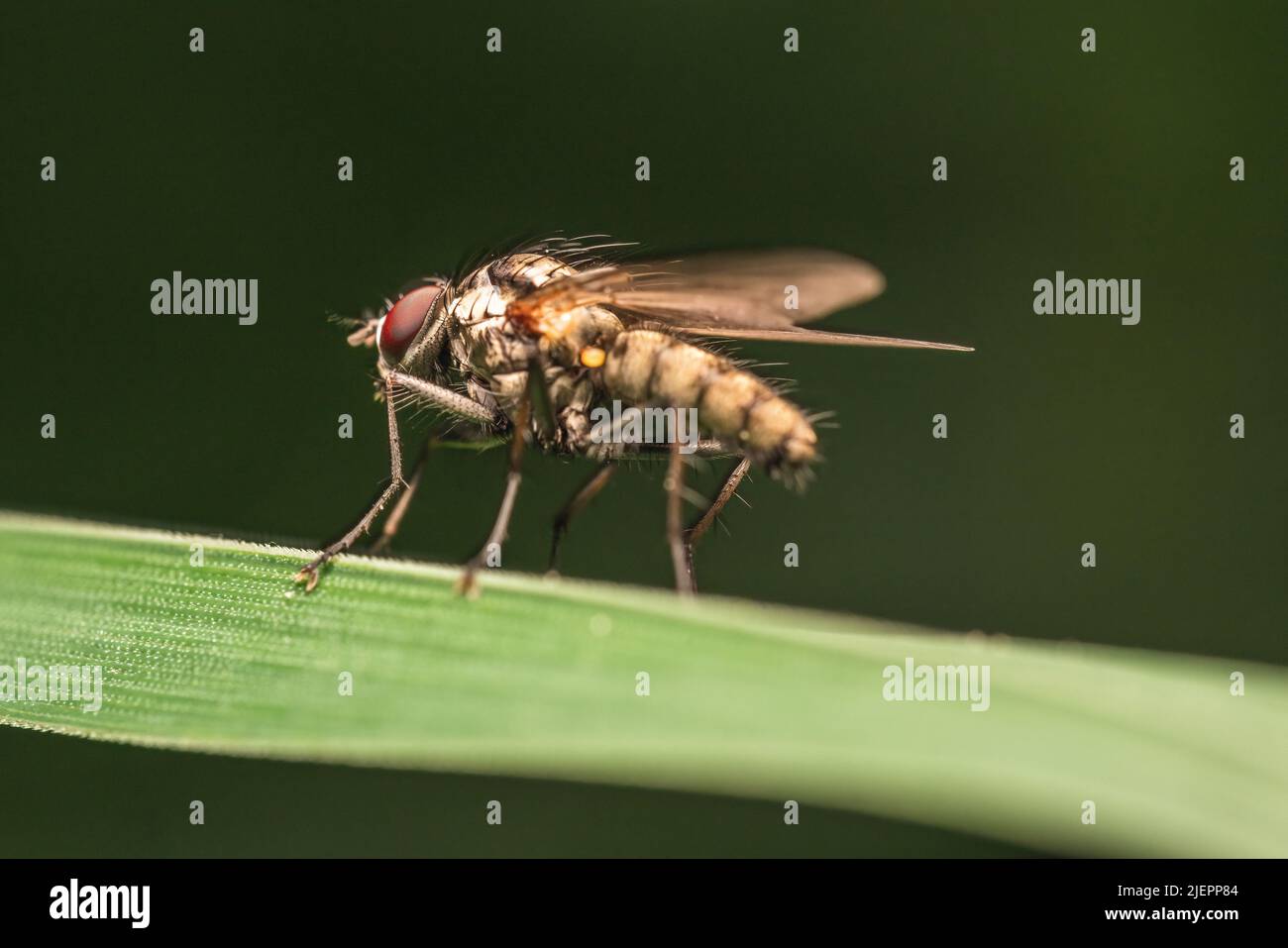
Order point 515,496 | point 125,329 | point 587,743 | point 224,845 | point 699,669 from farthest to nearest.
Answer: point 125,329 < point 224,845 < point 515,496 < point 699,669 < point 587,743

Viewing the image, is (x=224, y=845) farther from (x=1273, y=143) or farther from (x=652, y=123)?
(x=1273, y=143)

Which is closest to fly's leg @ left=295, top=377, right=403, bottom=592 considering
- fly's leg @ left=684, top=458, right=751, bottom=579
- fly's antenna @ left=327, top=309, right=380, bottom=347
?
fly's antenna @ left=327, top=309, right=380, bottom=347

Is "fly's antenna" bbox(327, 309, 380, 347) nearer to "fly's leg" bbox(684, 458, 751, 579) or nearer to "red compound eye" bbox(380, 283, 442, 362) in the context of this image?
"red compound eye" bbox(380, 283, 442, 362)

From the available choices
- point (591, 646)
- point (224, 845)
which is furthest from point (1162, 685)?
point (224, 845)

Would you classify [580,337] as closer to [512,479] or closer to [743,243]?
[512,479]

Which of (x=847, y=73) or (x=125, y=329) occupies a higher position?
(x=847, y=73)

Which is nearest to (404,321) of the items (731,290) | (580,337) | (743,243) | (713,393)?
(580,337)
